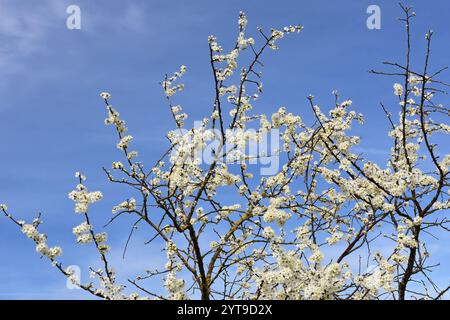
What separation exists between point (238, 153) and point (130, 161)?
68.7 inches

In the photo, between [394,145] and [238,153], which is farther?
[394,145]

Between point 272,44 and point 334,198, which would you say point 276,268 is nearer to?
point 334,198

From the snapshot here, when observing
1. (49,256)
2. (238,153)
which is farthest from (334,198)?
(49,256)

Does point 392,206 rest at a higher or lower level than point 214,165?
lower

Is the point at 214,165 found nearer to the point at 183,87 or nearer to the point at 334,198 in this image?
the point at 183,87

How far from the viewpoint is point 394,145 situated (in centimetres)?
1024

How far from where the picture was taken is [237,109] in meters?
9.17

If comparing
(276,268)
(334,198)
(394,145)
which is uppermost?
(394,145)
